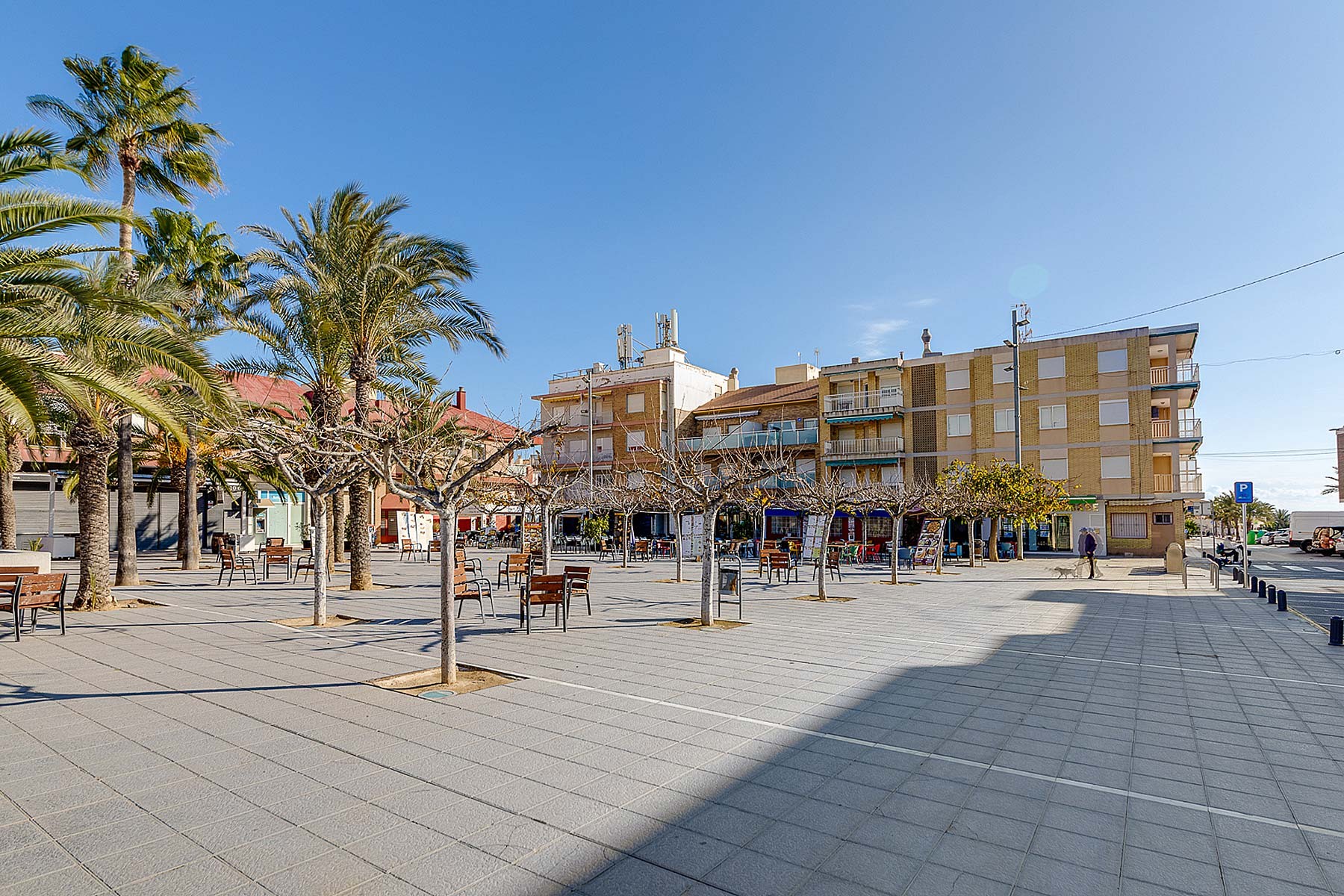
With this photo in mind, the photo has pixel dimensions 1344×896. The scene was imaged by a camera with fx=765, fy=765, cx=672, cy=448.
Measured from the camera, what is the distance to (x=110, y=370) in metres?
12.0

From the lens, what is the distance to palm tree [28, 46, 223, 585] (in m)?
15.0

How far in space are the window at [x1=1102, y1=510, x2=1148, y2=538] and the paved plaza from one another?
102 feet

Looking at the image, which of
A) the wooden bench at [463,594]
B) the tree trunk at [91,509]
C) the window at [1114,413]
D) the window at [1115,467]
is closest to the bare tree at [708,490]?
the wooden bench at [463,594]

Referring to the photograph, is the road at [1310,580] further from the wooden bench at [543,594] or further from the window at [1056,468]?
the wooden bench at [543,594]

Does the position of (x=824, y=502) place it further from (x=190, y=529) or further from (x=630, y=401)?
(x=630, y=401)

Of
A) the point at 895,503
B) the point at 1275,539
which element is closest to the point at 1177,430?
the point at 895,503

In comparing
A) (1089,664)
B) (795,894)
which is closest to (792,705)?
(795,894)

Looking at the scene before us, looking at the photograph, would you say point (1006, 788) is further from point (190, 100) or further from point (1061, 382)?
point (1061, 382)

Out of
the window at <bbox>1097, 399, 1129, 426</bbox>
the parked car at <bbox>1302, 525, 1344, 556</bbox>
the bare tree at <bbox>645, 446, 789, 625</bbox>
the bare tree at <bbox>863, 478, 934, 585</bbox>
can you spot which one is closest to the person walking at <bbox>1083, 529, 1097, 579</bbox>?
the bare tree at <bbox>863, 478, 934, 585</bbox>

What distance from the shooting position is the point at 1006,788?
16.8 ft

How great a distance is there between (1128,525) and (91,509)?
42.0 metres

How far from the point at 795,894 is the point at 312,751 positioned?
385 centimetres

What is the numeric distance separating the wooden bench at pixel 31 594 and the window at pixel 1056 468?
40000 millimetres

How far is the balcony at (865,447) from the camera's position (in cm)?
4456
